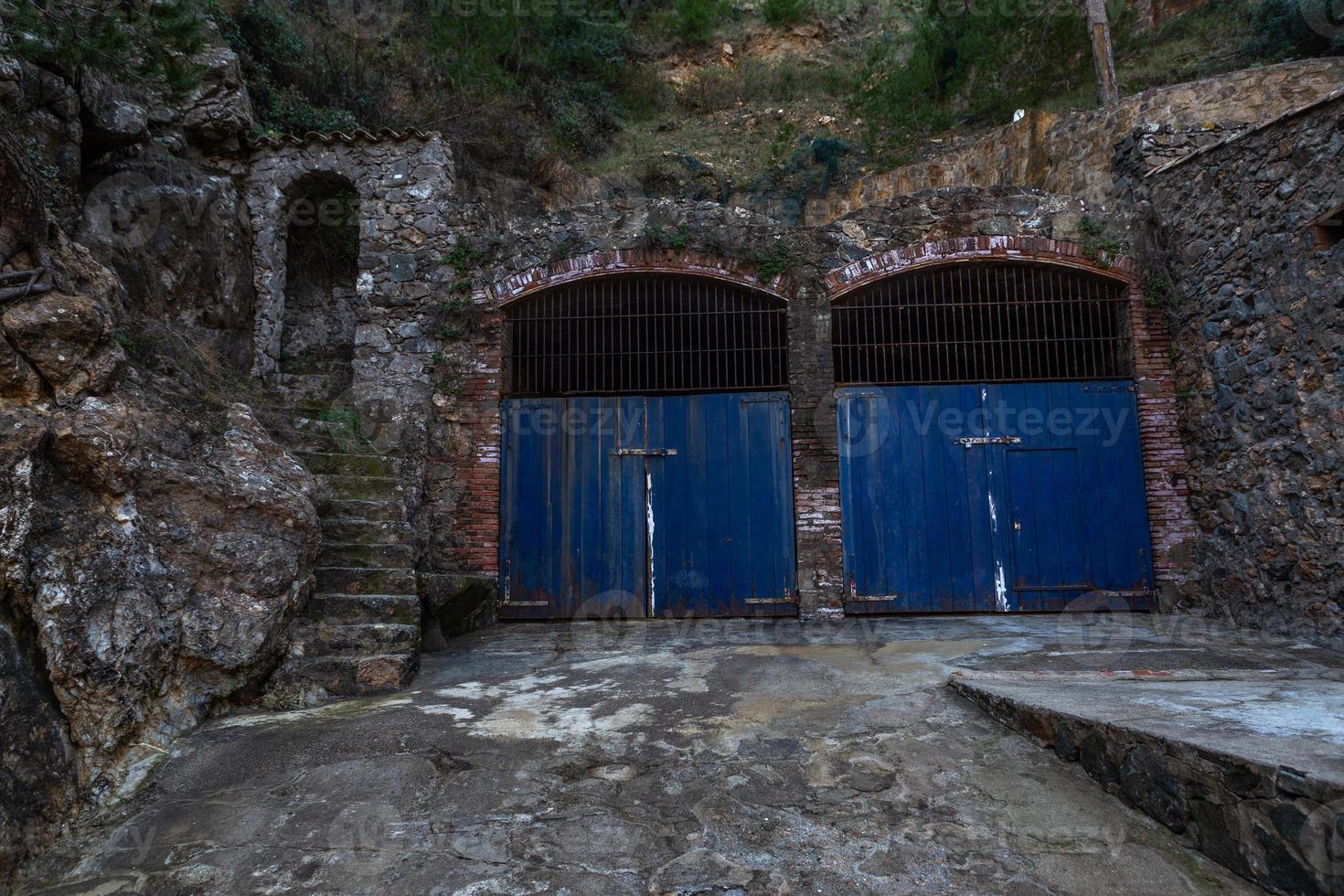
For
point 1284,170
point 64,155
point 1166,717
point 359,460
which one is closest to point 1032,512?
point 1284,170

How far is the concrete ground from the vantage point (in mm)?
2414

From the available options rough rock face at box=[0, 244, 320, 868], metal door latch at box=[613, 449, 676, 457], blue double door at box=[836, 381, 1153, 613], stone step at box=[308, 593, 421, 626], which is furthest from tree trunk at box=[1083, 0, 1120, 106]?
rough rock face at box=[0, 244, 320, 868]

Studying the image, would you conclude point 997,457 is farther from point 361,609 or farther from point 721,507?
point 361,609

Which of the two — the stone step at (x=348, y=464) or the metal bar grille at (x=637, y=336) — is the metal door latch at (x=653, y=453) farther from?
the stone step at (x=348, y=464)

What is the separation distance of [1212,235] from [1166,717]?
5.28 m

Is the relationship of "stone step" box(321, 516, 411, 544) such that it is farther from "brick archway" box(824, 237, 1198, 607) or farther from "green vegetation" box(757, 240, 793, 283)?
"brick archway" box(824, 237, 1198, 607)

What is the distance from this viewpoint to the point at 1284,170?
540cm

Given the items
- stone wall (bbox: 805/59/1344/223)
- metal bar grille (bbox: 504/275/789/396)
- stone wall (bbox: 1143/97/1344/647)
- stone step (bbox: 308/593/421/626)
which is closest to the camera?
stone step (bbox: 308/593/421/626)

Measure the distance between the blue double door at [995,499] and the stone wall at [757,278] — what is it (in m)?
0.25

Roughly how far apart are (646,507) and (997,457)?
135 inches

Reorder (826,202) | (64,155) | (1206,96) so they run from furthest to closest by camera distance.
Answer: (826,202) < (1206,96) < (64,155)

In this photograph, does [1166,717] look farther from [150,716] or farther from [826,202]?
[826,202]

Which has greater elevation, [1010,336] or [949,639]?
[1010,336]

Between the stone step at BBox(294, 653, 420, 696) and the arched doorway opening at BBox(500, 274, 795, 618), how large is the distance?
9.38 ft
